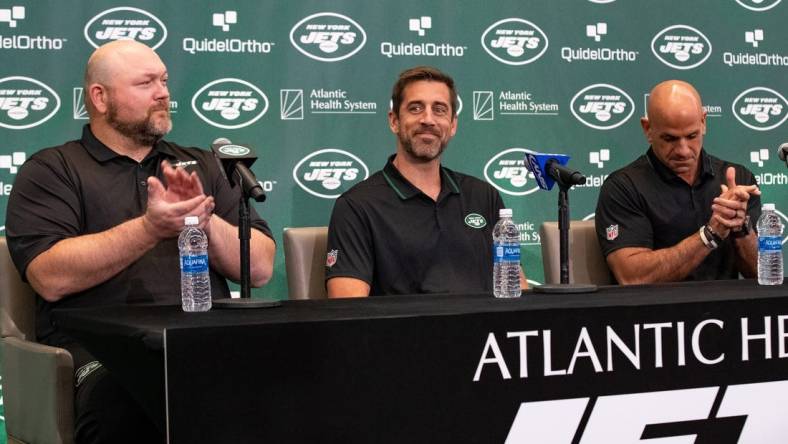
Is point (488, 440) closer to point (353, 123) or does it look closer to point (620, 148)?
point (353, 123)

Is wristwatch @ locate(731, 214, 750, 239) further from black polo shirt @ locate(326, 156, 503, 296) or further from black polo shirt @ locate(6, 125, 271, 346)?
black polo shirt @ locate(6, 125, 271, 346)

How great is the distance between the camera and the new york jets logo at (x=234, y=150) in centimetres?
255

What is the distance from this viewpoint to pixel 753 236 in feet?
12.7

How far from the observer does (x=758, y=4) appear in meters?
4.98

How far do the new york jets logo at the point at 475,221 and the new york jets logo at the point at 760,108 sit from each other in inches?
68.9

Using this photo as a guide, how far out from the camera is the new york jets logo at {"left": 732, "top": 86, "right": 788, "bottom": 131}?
4926 mm

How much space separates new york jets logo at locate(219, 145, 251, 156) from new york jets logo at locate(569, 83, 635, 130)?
241 cm

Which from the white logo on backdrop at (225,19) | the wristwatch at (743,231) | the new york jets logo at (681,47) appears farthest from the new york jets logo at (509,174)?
the white logo on backdrop at (225,19)

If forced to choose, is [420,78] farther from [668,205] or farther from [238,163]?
[238,163]

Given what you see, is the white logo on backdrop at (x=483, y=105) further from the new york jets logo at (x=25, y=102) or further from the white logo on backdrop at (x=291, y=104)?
the new york jets logo at (x=25, y=102)

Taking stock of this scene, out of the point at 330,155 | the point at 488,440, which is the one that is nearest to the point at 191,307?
the point at 488,440

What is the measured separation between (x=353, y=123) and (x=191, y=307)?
1.96 m

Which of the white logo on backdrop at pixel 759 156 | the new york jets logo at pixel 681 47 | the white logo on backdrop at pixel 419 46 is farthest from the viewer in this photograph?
the white logo on backdrop at pixel 759 156

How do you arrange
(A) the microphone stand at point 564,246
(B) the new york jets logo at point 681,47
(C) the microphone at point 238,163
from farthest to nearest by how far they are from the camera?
(B) the new york jets logo at point 681,47, (A) the microphone stand at point 564,246, (C) the microphone at point 238,163
